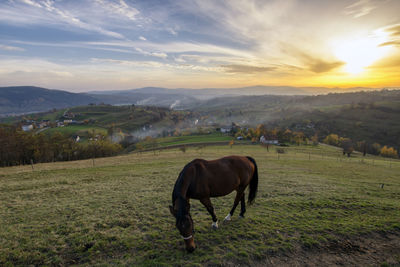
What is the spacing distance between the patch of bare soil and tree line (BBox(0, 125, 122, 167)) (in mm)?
40136

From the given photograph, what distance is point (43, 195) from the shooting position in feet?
39.5

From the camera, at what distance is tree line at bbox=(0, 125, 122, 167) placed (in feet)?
109

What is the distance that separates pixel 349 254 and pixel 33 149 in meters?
48.4

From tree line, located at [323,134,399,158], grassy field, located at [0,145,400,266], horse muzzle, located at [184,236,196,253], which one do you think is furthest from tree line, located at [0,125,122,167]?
tree line, located at [323,134,399,158]

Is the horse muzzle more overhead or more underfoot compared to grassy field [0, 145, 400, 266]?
more overhead

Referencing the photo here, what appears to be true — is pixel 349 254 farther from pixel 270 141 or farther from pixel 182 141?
pixel 270 141

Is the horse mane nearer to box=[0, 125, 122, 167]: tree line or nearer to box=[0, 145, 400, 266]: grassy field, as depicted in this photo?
box=[0, 145, 400, 266]: grassy field

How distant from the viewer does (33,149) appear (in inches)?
1449

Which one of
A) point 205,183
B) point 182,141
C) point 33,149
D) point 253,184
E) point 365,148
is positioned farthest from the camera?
point 182,141

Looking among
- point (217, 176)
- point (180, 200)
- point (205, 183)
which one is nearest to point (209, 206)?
point (205, 183)

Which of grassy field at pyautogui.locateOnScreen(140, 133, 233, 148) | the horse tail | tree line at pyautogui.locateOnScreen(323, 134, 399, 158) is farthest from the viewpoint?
grassy field at pyautogui.locateOnScreen(140, 133, 233, 148)

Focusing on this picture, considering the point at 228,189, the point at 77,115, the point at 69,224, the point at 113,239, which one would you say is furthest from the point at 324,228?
the point at 77,115

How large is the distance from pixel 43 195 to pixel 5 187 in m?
4.70

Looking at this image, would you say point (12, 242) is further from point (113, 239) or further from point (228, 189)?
point (228, 189)
